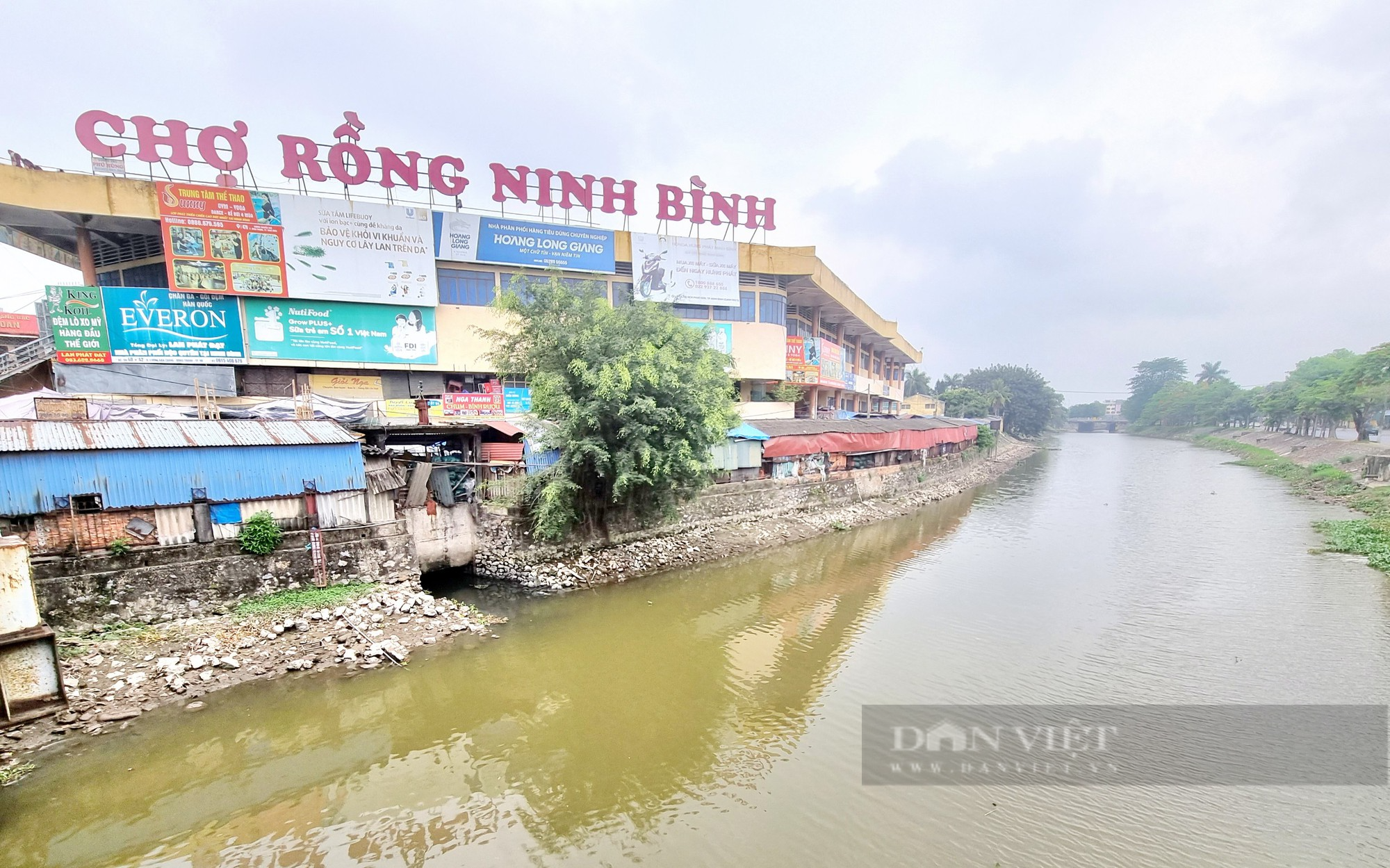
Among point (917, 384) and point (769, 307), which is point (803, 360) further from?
point (917, 384)

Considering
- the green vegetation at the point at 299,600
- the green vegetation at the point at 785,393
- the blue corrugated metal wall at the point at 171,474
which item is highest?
the green vegetation at the point at 785,393

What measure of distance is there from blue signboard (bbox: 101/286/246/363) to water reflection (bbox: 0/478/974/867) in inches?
667

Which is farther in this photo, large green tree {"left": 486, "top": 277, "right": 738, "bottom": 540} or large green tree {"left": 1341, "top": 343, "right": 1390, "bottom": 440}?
large green tree {"left": 1341, "top": 343, "right": 1390, "bottom": 440}

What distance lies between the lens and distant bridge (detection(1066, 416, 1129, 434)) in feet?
377

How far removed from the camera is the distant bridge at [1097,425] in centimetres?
11500

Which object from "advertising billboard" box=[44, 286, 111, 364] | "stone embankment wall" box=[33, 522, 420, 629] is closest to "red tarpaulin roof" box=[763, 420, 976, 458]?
"stone embankment wall" box=[33, 522, 420, 629]

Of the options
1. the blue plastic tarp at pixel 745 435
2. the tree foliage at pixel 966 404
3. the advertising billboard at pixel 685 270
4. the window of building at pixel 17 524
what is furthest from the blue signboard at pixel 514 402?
the tree foliage at pixel 966 404

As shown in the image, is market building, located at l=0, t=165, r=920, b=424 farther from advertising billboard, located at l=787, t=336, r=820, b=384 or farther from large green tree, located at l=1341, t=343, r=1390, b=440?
large green tree, located at l=1341, t=343, r=1390, b=440

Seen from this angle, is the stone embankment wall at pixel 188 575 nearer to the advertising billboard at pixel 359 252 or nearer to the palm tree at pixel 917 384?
the advertising billboard at pixel 359 252

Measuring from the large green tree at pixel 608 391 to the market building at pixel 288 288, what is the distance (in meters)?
1.80

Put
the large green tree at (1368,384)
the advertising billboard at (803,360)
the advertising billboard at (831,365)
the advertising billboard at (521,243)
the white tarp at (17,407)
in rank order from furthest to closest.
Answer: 1. the large green tree at (1368,384)
2. the advertising billboard at (831,365)
3. the advertising billboard at (803,360)
4. the advertising billboard at (521,243)
5. the white tarp at (17,407)

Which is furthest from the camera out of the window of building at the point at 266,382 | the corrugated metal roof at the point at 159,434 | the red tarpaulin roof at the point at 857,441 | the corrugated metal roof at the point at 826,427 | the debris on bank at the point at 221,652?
the corrugated metal roof at the point at 826,427

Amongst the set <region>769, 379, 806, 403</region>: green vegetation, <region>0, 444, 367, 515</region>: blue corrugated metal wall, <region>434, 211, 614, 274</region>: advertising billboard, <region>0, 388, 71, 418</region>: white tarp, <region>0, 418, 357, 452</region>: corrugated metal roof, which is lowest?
<region>0, 444, 367, 515</region>: blue corrugated metal wall

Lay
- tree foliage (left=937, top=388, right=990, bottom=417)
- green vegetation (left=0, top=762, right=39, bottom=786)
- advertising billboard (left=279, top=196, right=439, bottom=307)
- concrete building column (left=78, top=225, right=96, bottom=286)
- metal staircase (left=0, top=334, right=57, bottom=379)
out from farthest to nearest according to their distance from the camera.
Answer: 1. tree foliage (left=937, top=388, right=990, bottom=417)
2. advertising billboard (left=279, top=196, right=439, bottom=307)
3. concrete building column (left=78, top=225, right=96, bottom=286)
4. metal staircase (left=0, top=334, right=57, bottom=379)
5. green vegetation (left=0, top=762, right=39, bottom=786)
